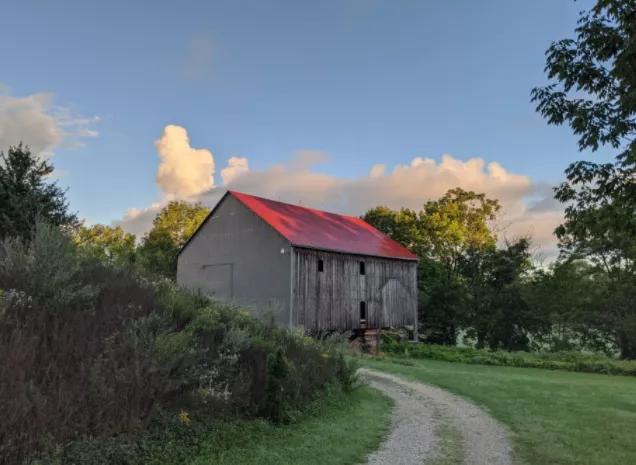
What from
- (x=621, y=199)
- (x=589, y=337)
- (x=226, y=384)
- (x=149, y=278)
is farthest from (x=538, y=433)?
(x=589, y=337)

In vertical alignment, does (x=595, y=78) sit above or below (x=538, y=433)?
above

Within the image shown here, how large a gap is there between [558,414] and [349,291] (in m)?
19.1

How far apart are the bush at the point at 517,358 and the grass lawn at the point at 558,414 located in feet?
25.1

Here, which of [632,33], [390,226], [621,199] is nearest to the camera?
[632,33]

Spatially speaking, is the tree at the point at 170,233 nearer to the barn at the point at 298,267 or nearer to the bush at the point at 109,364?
the barn at the point at 298,267

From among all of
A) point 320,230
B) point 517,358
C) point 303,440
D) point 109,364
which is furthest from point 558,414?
point 320,230

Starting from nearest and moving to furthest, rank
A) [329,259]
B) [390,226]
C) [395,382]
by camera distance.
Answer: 1. [395,382]
2. [329,259]
3. [390,226]

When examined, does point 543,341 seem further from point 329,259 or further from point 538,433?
point 538,433

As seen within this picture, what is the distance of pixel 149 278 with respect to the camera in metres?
11.1

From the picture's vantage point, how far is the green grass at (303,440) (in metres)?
6.96

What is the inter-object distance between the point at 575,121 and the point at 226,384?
23.1 feet

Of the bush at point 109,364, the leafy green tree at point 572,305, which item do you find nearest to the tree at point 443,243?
the leafy green tree at point 572,305

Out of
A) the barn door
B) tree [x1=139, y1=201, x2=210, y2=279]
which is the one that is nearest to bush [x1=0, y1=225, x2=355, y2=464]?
the barn door

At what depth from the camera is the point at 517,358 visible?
27.7 m
